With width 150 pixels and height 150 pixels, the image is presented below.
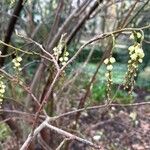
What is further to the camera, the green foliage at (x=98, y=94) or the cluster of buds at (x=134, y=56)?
the green foliage at (x=98, y=94)

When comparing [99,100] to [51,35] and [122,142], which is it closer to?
[122,142]

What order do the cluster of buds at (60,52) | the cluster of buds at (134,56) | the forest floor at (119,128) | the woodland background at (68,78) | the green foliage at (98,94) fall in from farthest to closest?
the green foliage at (98,94)
the forest floor at (119,128)
the woodland background at (68,78)
the cluster of buds at (60,52)
the cluster of buds at (134,56)

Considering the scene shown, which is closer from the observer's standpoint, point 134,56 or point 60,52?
point 134,56

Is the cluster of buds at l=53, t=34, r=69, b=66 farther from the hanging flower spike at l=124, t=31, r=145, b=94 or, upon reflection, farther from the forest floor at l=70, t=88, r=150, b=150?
the forest floor at l=70, t=88, r=150, b=150

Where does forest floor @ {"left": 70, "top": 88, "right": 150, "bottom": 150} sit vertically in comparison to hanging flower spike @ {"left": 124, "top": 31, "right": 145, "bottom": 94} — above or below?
below

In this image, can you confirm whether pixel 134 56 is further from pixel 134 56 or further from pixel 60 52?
pixel 60 52

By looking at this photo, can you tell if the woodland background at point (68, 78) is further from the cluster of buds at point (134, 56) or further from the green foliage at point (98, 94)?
the cluster of buds at point (134, 56)

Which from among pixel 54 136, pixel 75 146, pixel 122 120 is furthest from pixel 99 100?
pixel 54 136

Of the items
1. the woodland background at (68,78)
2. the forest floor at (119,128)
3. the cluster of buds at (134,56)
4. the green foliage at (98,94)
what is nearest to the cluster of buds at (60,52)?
the woodland background at (68,78)

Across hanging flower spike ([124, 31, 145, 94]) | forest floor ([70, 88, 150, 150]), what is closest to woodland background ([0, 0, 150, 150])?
forest floor ([70, 88, 150, 150])

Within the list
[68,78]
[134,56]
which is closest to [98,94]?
[68,78]

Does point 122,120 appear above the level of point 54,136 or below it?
below
